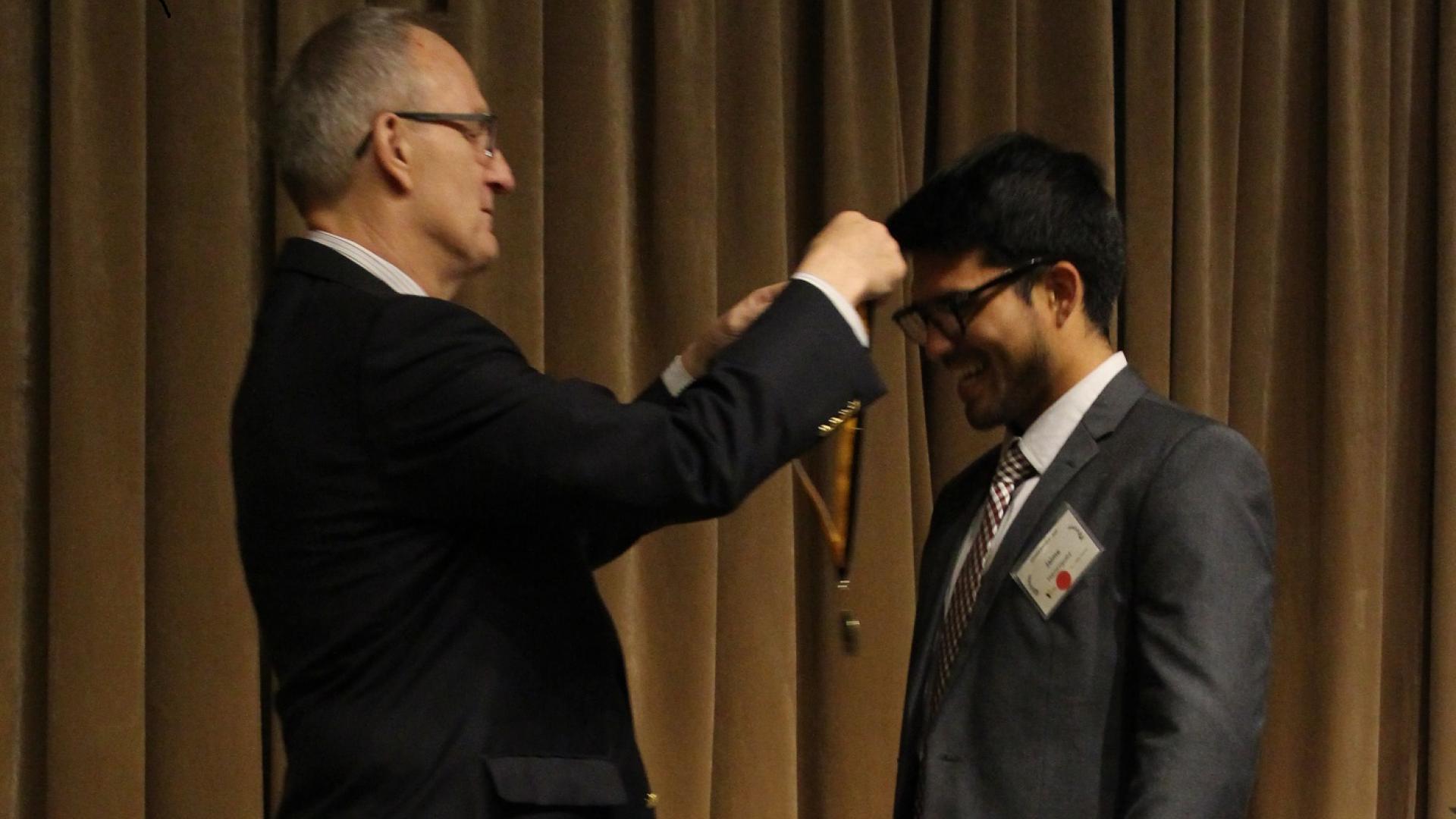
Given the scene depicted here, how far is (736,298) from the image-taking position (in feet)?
9.12

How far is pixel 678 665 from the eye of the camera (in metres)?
2.67

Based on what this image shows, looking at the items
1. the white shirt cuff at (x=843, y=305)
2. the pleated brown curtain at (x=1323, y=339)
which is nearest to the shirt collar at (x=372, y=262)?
the white shirt cuff at (x=843, y=305)

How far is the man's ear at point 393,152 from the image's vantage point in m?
1.36

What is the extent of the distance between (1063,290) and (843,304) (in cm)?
48

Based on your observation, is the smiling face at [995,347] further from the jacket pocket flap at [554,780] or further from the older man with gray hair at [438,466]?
the jacket pocket flap at [554,780]

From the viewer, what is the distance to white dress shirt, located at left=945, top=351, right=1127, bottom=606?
1644 mm

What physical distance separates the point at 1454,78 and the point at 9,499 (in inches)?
123

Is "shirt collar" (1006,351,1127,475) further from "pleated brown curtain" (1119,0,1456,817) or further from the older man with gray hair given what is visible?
"pleated brown curtain" (1119,0,1456,817)

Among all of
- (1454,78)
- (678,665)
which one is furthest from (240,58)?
(1454,78)

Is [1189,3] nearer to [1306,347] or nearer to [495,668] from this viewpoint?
[1306,347]

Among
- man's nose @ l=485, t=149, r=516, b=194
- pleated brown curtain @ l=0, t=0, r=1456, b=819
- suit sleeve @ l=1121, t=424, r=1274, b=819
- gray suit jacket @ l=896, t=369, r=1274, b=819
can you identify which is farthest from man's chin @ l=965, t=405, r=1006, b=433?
pleated brown curtain @ l=0, t=0, r=1456, b=819

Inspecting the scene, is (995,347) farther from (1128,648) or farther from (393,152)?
(393,152)

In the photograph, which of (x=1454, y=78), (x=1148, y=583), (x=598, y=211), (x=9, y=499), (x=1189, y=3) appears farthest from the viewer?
(x=1454, y=78)

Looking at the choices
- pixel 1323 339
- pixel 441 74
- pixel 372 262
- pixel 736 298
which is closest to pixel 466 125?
pixel 441 74
